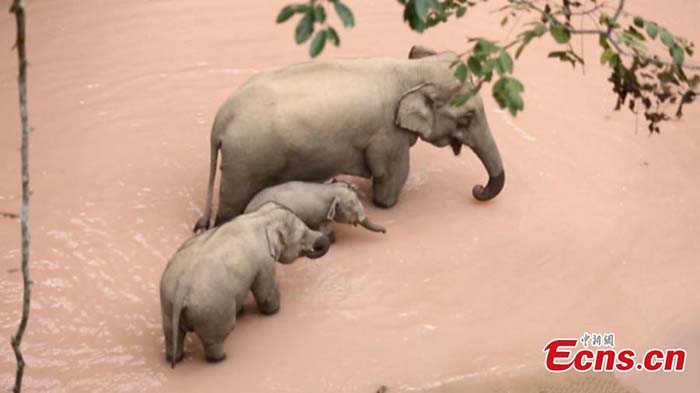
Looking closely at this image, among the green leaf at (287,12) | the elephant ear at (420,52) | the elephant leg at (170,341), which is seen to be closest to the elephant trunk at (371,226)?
the elephant ear at (420,52)

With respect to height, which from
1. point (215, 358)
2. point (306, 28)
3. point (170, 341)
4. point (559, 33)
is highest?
point (306, 28)

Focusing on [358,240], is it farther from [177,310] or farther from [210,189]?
[177,310]

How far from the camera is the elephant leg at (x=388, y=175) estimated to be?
4.38 m

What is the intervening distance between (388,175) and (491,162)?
18.3 inches

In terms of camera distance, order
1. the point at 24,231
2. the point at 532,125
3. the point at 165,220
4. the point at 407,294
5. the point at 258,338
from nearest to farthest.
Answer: the point at 24,231
the point at 258,338
the point at 407,294
the point at 165,220
the point at 532,125

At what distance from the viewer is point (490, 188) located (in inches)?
179

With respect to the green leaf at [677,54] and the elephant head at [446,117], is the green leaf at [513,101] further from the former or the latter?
the elephant head at [446,117]

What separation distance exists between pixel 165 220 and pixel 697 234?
7.75 ft

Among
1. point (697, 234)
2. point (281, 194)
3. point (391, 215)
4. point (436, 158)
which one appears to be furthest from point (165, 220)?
point (697, 234)

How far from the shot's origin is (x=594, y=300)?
413 cm

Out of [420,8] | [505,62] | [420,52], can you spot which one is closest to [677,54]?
[505,62]

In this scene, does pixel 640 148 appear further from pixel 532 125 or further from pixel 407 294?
pixel 407 294

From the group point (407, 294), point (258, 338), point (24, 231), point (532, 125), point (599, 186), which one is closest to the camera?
point (24, 231)

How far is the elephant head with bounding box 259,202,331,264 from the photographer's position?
3732 millimetres
